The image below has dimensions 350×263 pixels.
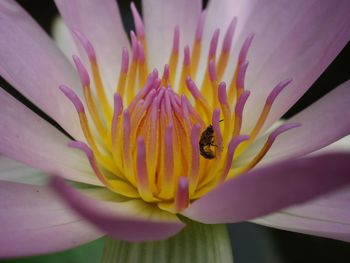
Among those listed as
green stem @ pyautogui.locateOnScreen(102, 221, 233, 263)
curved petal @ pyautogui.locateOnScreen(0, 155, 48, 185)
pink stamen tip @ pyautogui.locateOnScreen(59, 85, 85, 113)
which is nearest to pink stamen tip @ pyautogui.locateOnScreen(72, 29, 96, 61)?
pink stamen tip @ pyautogui.locateOnScreen(59, 85, 85, 113)

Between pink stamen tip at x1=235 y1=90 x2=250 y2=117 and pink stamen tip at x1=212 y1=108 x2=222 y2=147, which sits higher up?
pink stamen tip at x1=235 y1=90 x2=250 y2=117

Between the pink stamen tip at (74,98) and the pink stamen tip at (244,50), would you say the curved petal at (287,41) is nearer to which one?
the pink stamen tip at (244,50)

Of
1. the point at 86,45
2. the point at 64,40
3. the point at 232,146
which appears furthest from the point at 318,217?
the point at 64,40

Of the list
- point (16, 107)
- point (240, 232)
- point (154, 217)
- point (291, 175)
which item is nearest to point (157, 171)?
point (154, 217)

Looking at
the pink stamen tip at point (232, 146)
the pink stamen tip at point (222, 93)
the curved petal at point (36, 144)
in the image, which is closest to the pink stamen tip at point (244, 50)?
the pink stamen tip at point (222, 93)

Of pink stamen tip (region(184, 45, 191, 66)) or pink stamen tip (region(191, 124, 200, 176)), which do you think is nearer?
pink stamen tip (region(191, 124, 200, 176))

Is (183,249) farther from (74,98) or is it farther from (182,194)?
(74,98)

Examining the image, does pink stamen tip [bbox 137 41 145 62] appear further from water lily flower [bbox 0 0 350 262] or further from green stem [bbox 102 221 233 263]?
green stem [bbox 102 221 233 263]
